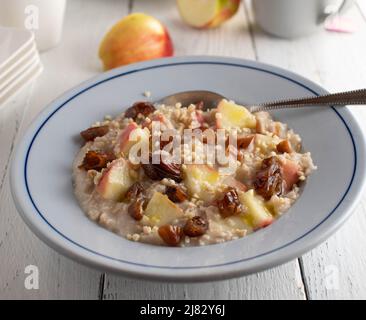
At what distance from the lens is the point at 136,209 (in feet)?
4.63

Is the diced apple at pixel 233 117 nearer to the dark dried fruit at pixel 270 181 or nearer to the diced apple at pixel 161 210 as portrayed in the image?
the dark dried fruit at pixel 270 181

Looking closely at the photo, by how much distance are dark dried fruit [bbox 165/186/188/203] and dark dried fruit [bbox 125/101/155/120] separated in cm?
36

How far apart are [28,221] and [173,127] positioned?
53 cm

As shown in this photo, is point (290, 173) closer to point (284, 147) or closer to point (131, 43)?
point (284, 147)

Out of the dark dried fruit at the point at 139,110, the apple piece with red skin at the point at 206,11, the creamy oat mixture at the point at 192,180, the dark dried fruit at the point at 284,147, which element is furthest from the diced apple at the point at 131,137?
the apple piece with red skin at the point at 206,11

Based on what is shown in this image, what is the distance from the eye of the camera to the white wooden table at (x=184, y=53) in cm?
142

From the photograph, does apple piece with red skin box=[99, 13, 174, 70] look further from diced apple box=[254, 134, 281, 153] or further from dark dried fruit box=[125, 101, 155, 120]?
diced apple box=[254, 134, 281, 153]

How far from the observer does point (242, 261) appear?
1243mm

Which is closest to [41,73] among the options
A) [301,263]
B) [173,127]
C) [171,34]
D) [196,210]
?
[171,34]

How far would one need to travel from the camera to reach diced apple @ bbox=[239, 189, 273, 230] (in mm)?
1384

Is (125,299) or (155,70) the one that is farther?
(155,70)

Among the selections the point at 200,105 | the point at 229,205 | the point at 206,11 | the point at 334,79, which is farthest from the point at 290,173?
the point at 206,11

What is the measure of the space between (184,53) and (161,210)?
1.14 metres

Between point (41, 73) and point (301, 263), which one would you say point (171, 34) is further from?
point (301, 263)
